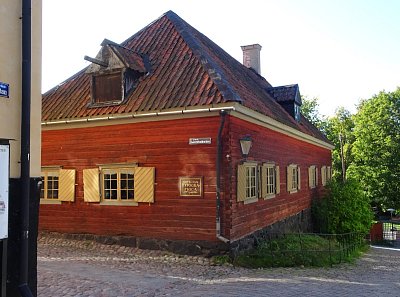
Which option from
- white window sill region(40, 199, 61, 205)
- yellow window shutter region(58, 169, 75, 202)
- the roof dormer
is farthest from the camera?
white window sill region(40, 199, 61, 205)

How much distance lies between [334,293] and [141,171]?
5.90 metres

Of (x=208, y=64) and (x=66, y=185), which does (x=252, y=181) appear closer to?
(x=208, y=64)

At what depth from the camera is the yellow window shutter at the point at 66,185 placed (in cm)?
1250

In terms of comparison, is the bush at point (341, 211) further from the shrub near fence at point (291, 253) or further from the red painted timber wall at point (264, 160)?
the shrub near fence at point (291, 253)

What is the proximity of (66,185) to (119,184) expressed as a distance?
6.31 ft

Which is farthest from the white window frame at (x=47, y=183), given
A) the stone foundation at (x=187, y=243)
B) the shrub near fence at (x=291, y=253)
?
the shrub near fence at (x=291, y=253)

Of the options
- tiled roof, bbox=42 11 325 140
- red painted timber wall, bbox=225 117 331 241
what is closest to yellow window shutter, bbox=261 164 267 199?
red painted timber wall, bbox=225 117 331 241

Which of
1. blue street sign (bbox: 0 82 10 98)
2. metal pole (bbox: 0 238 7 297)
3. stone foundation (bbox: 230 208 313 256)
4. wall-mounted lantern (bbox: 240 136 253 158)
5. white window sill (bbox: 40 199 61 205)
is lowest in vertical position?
stone foundation (bbox: 230 208 313 256)

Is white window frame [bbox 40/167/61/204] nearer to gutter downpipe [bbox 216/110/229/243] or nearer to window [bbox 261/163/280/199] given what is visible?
gutter downpipe [bbox 216/110/229/243]

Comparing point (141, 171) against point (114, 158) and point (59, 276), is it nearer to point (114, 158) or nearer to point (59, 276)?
point (114, 158)

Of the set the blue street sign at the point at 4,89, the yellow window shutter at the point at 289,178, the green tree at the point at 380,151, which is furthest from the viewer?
the green tree at the point at 380,151

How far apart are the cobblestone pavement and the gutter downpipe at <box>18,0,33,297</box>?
71.6 inches

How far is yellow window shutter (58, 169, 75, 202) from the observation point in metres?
12.5

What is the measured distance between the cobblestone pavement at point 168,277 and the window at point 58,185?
152 centimetres
